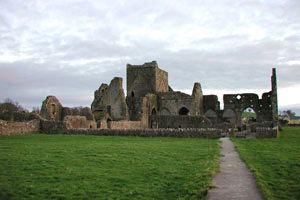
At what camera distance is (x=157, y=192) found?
6.39 m

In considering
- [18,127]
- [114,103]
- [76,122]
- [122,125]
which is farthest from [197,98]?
[18,127]

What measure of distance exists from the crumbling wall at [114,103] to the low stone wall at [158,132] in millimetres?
11495

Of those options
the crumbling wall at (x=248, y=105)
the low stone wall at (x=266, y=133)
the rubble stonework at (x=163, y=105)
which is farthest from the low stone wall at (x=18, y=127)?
the crumbling wall at (x=248, y=105)

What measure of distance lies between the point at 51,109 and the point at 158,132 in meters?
11.9

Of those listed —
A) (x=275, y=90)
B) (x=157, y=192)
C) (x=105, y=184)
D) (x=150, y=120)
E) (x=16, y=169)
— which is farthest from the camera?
(x=150, y=120)

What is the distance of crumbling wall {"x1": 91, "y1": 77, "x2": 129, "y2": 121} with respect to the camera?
36.3m

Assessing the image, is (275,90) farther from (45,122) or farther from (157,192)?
(157,192)

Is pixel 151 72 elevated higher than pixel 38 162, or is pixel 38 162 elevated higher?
pixel 151 72

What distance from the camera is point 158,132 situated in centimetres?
2192

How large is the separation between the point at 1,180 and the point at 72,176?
1545 millimetres

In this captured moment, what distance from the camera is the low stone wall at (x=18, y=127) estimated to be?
2002cm

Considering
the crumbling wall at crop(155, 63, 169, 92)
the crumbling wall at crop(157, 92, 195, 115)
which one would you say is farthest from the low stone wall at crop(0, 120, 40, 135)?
the crumbling wall at crop(155, 63, 169, 92)

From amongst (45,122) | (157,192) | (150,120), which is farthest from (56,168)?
(150,120)

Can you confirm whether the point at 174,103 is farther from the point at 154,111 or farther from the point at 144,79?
the point at 144,79
